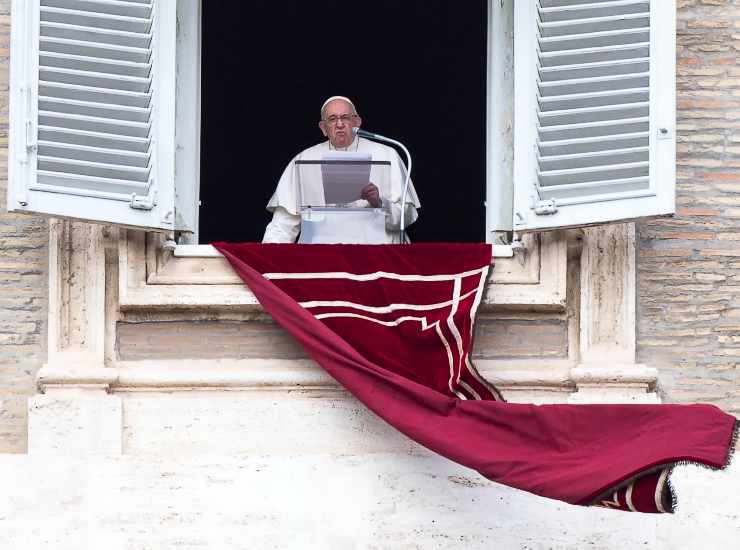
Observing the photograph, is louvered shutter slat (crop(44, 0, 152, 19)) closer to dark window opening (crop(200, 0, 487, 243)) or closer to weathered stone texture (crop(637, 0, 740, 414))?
weathered stone texture (crop(637, 0, 740, 414))

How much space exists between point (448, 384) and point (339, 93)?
4106mm

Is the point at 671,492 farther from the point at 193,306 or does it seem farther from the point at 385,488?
the point at 193,306

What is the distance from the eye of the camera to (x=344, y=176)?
883 cm

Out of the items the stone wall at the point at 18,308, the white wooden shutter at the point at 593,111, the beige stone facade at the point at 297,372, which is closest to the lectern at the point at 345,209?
the beige stone facade at the point at 297,372

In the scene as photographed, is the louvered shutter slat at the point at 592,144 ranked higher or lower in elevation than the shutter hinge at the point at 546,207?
higher

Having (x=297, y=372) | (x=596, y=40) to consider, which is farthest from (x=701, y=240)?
(x=297, y=372)

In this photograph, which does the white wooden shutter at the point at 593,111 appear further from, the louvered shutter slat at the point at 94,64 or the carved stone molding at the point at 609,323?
the louvered shutter slat at the point at 94,64

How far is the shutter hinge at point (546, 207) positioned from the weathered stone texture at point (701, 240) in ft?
1.54

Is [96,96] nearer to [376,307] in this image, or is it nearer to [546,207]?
[376,307]

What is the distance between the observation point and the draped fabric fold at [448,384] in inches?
293

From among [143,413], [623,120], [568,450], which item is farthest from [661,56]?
[143,413]

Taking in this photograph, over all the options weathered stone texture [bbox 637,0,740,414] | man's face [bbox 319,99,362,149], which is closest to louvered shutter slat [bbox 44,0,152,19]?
man's face [bbox 319,99,362,149]

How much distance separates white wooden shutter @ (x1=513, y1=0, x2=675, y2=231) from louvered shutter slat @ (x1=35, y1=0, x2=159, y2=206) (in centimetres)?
145

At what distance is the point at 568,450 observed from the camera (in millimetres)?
7715
